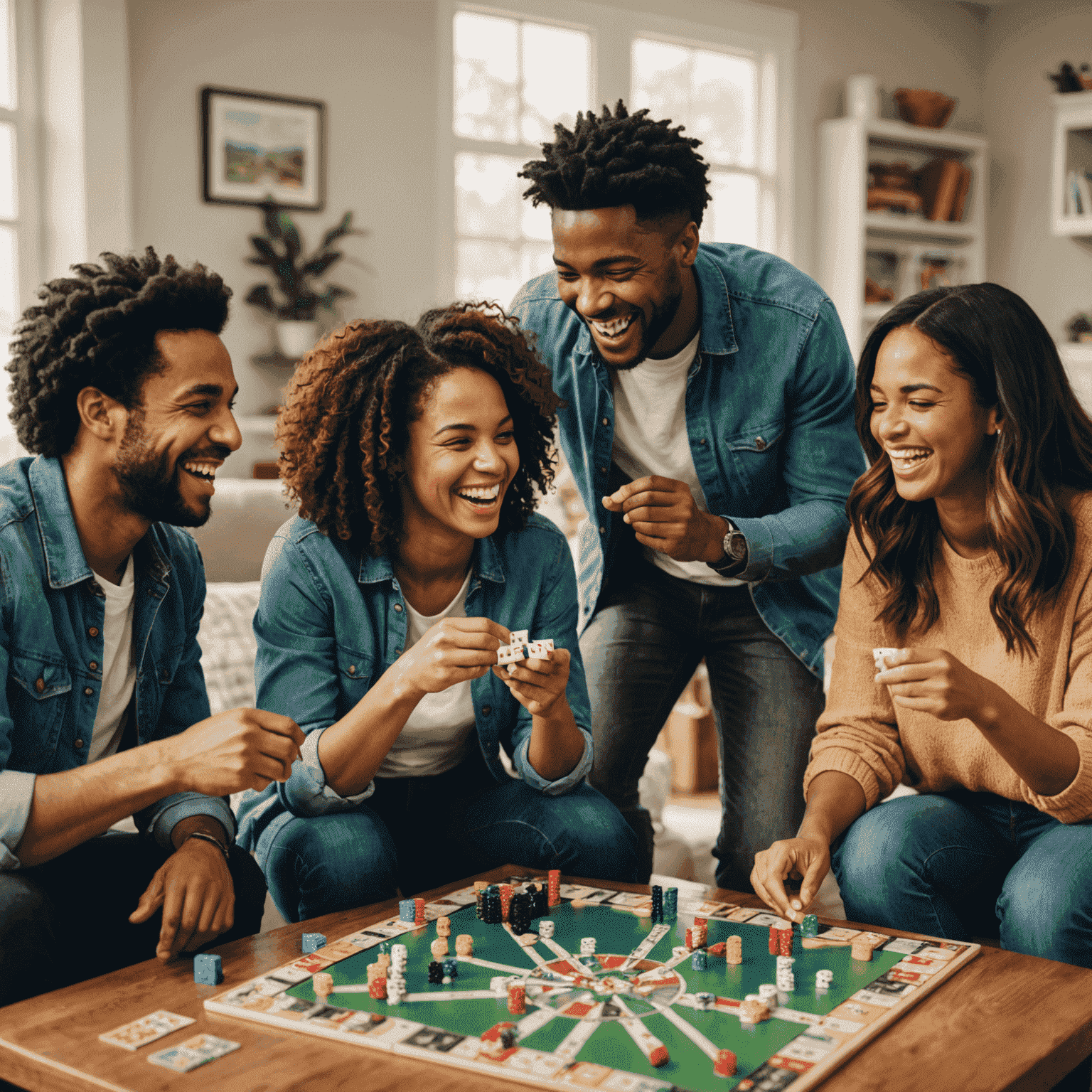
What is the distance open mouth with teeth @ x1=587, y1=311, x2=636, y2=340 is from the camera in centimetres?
206

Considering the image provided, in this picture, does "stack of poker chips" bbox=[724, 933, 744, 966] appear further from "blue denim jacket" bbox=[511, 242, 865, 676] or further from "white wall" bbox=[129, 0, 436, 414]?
"white wall" bbox=[129, 0, 436, 414]

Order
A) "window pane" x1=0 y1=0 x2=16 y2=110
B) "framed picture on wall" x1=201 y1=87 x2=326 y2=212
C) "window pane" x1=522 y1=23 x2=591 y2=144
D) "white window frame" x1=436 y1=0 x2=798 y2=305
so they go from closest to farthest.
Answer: "window pane" x1=0 y1=0 x2=16 y2=110
"framed picture on wall" x1=201 y1=87 x2=326 y2=212
"white window frame" x1=436 y1=0 x2=798 y2=305
"window pane" x1=522 y1=23 x2=591 y2=144

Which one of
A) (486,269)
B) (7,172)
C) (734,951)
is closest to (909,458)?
(734,951)

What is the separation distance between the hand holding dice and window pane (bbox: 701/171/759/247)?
15.1ft

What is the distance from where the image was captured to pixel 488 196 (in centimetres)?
543

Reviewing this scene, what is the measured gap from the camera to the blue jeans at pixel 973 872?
5.34 ft

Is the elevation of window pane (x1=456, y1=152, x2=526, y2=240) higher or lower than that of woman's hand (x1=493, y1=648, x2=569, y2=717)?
higher

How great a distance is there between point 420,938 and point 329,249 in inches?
143

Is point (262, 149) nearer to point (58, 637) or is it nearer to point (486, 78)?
point (486, 78)

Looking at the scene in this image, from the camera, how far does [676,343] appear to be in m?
2.25

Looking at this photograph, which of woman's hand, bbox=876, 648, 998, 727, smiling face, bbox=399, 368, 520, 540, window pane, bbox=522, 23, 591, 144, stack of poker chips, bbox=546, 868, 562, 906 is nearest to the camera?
woman's hand, bbox=876, 648, 998, 727

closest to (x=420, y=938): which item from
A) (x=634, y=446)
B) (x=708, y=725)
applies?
(x=634, y=446)

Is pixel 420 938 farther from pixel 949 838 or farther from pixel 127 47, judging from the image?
pixel 127 47

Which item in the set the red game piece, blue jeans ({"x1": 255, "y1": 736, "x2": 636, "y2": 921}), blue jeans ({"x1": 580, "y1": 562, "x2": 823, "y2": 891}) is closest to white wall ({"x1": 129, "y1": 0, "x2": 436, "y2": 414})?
blue jeans ({"x1": 580, "y1": 562, "x2": 823, "y2": 891})
